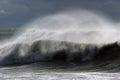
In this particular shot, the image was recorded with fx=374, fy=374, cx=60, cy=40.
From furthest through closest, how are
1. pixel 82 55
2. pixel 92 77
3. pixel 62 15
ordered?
pixel 62 15, pixel 82 55, pixel 92 77

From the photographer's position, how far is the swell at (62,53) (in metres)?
28.1

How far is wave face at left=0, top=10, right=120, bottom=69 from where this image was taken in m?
28.9

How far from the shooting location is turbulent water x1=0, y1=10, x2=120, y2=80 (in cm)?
2583

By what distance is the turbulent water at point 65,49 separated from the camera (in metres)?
25.8

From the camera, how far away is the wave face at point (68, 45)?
2892cm

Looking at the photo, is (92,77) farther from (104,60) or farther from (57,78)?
(104,60)

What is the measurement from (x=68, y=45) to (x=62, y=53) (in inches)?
58.5

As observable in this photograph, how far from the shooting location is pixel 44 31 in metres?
38.8

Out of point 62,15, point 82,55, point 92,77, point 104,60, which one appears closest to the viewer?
point 92,77

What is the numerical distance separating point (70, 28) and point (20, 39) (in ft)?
16.8

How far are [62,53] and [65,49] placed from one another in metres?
0.76

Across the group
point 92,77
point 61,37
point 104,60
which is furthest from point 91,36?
point 92,77

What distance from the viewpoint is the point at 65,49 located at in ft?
103

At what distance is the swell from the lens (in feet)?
92.1
